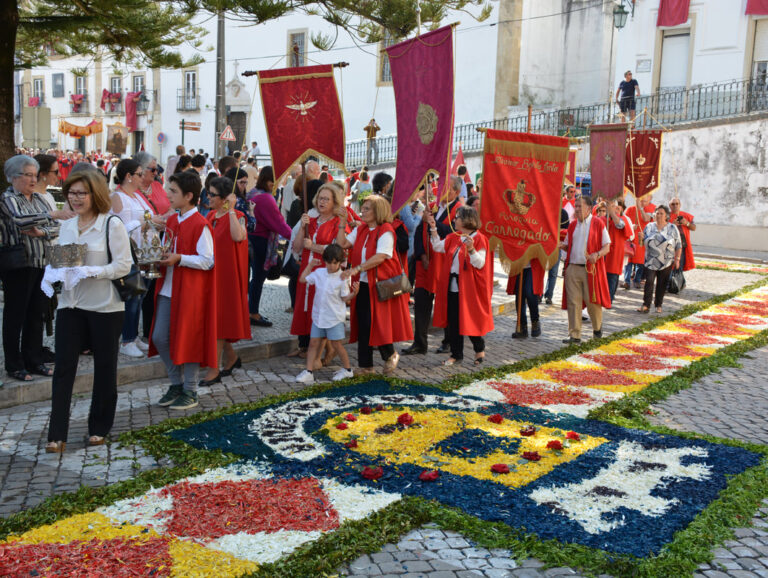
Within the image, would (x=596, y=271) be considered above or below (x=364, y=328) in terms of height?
above

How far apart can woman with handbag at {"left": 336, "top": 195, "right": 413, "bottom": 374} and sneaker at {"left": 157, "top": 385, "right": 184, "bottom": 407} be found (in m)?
1.81

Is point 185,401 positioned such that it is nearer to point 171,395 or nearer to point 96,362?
point 171,395

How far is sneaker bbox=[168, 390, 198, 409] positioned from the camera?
646cm

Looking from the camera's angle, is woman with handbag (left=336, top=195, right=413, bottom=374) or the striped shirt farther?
woman with handbag (left=336, top=195, right=413, bottom=374)

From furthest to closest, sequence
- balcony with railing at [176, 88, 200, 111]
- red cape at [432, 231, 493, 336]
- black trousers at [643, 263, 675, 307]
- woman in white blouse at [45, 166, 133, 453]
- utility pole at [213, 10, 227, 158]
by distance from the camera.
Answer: balcony with railing at [176, 88, 200, 111], utility pole at [213, 10, 227, 158], black trousers at [643, 263, 675, 307], red cape at [432, 231, 493, 336], woman in white blouse at [45, 166, 133, 453]

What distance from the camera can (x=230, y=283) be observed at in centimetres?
745

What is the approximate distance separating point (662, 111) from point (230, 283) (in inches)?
827

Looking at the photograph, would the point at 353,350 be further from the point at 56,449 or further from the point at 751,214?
the point at 751,214

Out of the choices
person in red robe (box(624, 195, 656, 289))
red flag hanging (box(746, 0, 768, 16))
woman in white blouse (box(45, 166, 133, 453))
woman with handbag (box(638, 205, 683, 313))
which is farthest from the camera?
red flag hanging (box(746, 0, 768, 16))

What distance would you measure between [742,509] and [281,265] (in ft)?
20.6

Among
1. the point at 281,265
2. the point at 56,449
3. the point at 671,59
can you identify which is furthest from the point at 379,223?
the point at 671,59

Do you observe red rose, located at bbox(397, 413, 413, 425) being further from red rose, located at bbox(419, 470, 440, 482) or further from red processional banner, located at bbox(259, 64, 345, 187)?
red processional banner, located at bbox(259, 64, 345, 187)

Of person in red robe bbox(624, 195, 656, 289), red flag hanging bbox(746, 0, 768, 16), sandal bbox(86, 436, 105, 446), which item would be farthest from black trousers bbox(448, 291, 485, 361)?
red flag hanging bbox(746, 0, 768, 16)

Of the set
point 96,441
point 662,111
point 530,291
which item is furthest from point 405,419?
point 662,111
